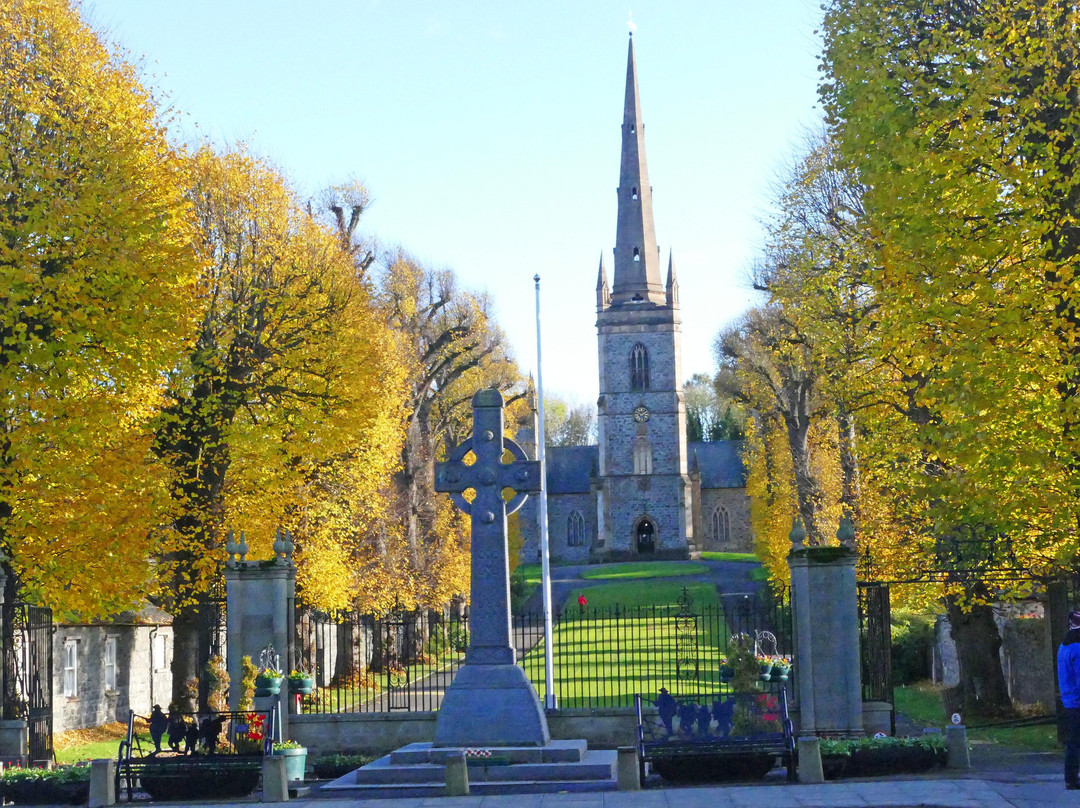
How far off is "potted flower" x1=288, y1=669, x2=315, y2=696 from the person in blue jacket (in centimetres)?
1028

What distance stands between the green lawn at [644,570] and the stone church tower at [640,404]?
4624mm

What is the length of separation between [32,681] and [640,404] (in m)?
63.6

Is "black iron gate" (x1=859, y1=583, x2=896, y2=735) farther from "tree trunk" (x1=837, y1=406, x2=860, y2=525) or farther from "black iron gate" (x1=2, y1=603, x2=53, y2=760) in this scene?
"black iron gate" (x1=2, y1=603, x2=53, y2=760)

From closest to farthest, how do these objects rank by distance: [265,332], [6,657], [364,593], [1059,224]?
[1059,224], [6,657], [265,332], [364,593]

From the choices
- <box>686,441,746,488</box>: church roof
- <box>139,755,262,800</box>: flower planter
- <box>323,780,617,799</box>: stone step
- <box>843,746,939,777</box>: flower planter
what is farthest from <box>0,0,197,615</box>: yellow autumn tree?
<box>686,441,746,488</box>: church roof

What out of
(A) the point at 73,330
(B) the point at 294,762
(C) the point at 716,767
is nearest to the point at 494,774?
(C) the point at 716,767

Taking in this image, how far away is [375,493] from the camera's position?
27.8 meters

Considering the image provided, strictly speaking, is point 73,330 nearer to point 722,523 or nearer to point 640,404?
point 640,404

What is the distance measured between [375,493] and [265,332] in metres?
5.54

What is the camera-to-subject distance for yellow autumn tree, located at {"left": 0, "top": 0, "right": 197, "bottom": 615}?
17.2 meters

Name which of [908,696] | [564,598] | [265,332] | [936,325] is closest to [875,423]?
[936,325]

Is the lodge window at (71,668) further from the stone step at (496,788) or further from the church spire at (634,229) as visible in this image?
the church spire at (634,229)

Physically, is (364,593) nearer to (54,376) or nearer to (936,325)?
(54,376)

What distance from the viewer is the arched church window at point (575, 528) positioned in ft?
286
